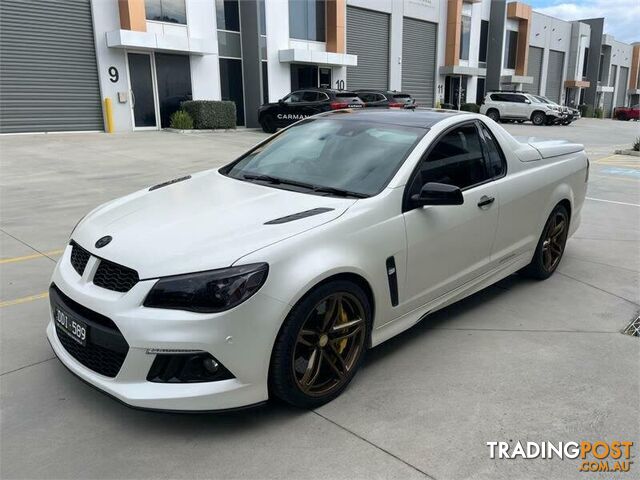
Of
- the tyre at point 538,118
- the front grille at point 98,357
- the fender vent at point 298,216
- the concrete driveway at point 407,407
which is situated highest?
the fender vent at point 298,216

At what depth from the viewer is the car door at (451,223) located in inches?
140

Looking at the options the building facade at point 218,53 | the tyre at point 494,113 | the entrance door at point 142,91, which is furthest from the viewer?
the tyre at point 494,113

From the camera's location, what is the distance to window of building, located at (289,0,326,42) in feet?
83.0

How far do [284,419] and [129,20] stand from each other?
62.7 ft

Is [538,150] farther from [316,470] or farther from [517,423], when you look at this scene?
[316,470]

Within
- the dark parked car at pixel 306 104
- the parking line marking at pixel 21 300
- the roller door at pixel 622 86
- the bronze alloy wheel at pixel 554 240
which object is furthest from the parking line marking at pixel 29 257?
→ the roller door at pixel 622 86

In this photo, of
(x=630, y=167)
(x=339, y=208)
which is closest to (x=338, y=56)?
(x=630, y=167)

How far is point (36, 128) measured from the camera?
60.1 ft

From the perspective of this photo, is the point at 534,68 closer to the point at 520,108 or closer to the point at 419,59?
the point at 419,59

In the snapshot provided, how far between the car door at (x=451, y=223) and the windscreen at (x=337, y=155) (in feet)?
0.70

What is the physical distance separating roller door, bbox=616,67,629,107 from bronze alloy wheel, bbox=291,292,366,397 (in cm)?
7567

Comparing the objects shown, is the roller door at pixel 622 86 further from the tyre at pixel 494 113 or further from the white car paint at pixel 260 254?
the white car paint at pixel 260 254

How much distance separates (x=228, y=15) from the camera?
75.4 ft

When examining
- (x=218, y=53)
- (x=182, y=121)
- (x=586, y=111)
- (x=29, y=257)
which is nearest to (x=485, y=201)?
(x=29, y=257)
